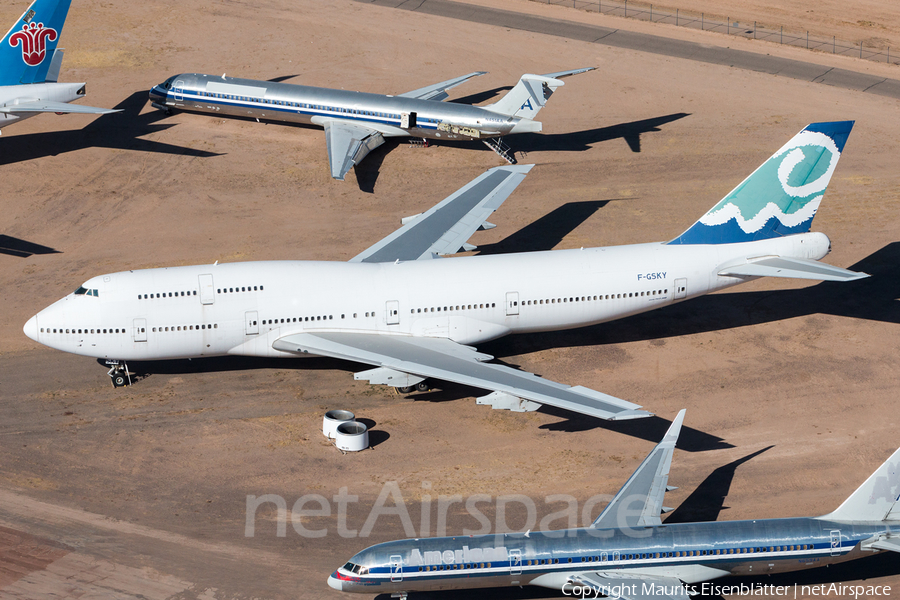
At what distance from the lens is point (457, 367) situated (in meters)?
42.8

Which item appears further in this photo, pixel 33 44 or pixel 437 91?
pixel 437 91

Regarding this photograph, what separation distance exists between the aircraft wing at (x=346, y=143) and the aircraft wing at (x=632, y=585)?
113ft

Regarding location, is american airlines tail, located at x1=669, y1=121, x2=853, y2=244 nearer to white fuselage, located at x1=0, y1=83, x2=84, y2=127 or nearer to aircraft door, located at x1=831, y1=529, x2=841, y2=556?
aircraft door, located at x1=831, y1=529, x2=841, y2=556

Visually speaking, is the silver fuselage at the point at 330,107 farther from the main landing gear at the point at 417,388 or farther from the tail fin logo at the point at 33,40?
the main landing gear at the point at 417,388

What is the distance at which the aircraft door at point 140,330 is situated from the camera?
43875mm

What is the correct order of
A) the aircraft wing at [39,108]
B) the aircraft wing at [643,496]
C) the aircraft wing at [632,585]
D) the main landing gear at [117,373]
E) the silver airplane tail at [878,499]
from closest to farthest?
Answer: the aircraft wing at [632,585] < the silver airplane tail at [878,499] < the aircraft wing at [643,496] < the main landing gear at [117,373] < the aircraft wing at [39,108]

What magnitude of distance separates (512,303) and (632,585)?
16.2 m

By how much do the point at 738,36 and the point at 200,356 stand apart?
6112 centimetres

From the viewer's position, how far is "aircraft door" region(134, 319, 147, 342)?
1727 inches

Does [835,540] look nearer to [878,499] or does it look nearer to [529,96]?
[878,499]

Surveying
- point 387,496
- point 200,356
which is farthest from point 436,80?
point 387,496

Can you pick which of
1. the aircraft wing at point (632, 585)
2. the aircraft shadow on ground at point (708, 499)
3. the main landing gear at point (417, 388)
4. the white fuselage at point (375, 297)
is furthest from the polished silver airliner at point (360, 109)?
the aircraft wing at point (632, 585)

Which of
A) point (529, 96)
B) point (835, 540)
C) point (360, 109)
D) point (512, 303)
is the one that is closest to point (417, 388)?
point (512, 303)

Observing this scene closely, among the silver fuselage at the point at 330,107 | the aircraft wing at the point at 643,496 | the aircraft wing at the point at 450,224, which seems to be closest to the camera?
the aircraft wing at the point at 643,496
